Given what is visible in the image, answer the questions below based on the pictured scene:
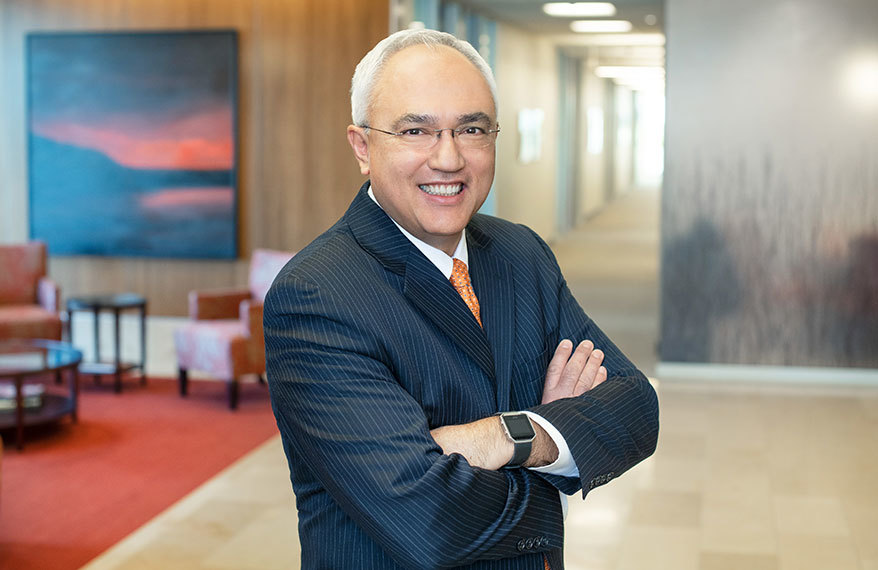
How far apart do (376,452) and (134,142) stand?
864 centimetres

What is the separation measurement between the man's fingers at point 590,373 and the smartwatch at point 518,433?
0.87ft

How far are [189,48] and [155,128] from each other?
0.83 meters

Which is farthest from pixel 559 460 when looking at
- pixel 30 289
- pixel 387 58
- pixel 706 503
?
pixel 30 289

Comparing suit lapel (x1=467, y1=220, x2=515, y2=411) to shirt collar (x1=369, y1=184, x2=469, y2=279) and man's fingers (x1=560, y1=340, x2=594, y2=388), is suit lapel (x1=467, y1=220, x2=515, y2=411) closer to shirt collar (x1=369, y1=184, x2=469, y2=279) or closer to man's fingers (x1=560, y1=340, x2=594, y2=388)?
shirt collar (x1=369, y1=184, x2=469, y2=279)

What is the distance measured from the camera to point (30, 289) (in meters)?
8.86

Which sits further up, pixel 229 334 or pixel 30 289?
pixel 30 289

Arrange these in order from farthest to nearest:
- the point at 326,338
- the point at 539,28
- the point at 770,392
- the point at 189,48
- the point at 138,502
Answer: the point at 539,28 → the point at 189,48 → the point at 770,392 → the point at 138,502 → the point at 326,338

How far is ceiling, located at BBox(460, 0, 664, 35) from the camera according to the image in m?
12.0

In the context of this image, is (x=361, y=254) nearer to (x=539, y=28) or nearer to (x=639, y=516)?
(x=639, y=516)

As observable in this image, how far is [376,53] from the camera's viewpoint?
1.82m

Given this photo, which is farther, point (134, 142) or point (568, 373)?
point (134, 142)

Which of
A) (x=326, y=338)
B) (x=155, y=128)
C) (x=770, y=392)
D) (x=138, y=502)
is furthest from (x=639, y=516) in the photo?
(x=155, y=128)

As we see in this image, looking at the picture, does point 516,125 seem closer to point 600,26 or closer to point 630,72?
point 600,26

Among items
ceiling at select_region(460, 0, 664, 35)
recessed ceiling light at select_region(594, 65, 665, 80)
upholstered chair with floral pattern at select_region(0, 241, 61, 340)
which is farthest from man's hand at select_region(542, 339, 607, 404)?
recessed ceiling light at select_region(594, 65, 665, 80)
